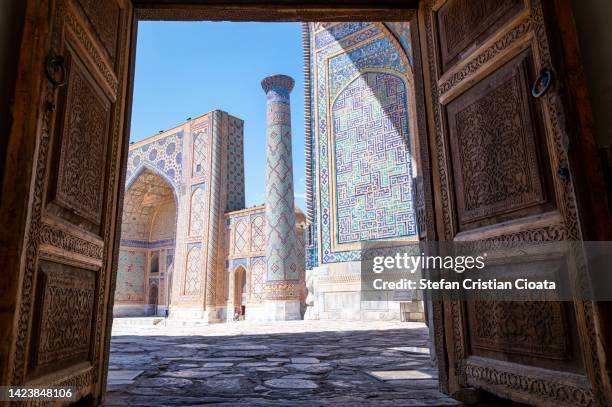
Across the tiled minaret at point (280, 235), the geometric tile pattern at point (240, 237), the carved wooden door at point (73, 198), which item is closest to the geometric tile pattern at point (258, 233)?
the geometric tile pattern at point (240, 237)

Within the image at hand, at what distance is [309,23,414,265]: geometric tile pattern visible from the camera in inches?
274

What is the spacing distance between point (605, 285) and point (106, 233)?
5.25 feet

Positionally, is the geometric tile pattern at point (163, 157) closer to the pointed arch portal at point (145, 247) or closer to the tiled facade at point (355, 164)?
the pointed arch portal at point (145, 247)

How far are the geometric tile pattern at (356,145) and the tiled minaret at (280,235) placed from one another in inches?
91.9

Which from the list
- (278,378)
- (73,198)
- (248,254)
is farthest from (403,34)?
(248,254)

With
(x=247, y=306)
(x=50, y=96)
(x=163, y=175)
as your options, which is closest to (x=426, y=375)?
(x=50, y=96)

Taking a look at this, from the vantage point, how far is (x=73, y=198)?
50.7 inches

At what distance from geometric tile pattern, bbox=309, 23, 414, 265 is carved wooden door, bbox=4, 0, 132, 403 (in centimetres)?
558

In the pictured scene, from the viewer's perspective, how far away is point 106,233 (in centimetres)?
157

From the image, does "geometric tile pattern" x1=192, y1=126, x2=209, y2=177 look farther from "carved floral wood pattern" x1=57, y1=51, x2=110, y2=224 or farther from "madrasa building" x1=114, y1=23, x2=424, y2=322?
"carved floral wood pattern" x1=57, y1=51, x2=110, y2=224

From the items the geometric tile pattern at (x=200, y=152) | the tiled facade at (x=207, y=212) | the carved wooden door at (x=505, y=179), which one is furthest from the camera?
the geometric tile pattern at (x=200, y=152)

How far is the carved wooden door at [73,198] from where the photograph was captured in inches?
40.8

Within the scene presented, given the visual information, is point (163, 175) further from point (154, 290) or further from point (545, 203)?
point (545, 203)

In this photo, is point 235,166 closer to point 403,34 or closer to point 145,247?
Answer: point 145,247
